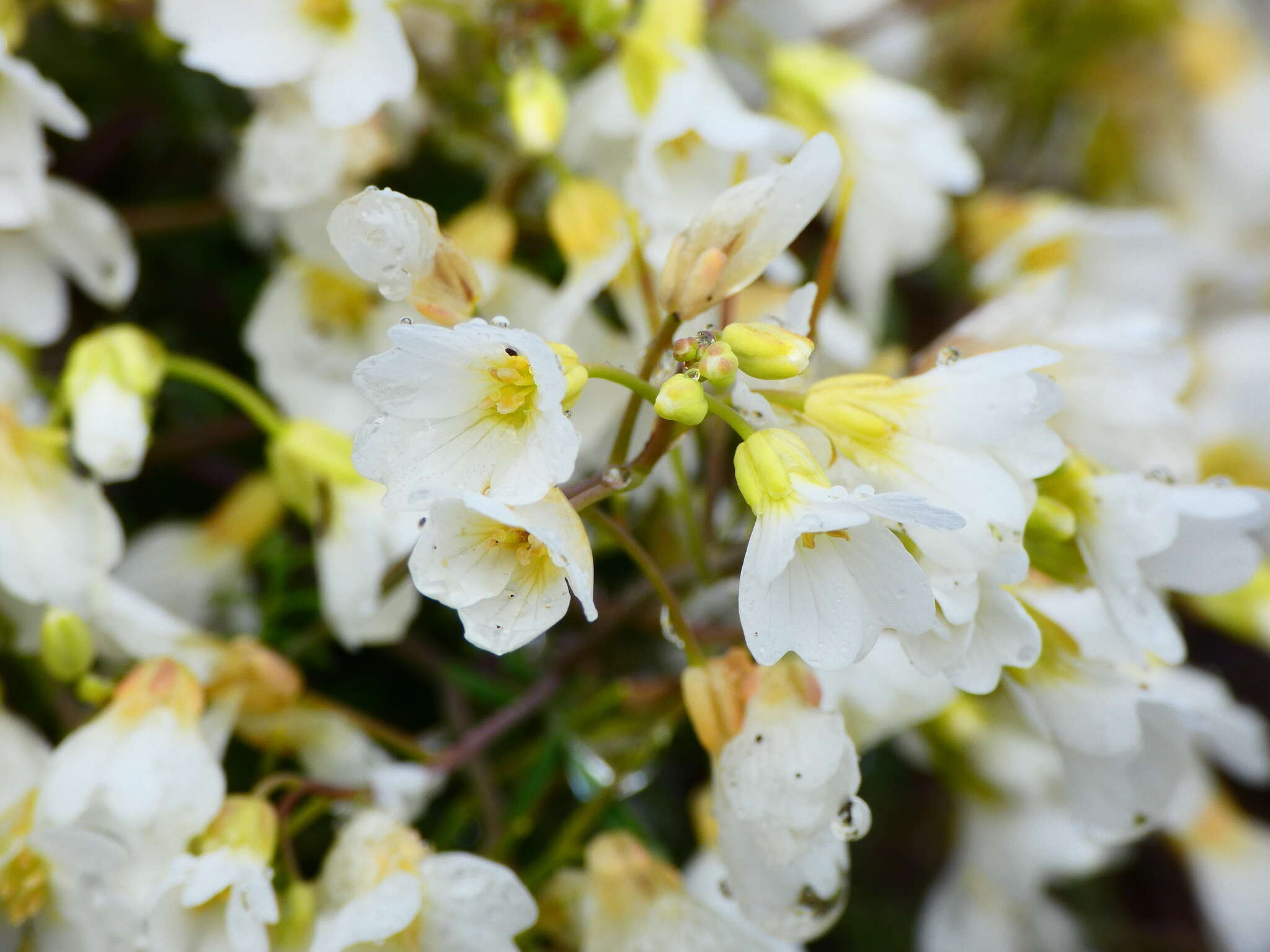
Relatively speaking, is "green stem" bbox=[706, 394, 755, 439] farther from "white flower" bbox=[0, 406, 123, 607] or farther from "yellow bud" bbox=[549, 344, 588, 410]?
"white flower" bbox=[0, 406, 123, 607]

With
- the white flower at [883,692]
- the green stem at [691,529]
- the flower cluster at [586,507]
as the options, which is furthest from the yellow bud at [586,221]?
the white flower at [883,692]

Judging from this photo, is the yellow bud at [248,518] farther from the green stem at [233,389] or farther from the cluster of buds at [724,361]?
the cluster of buds at [724,361]

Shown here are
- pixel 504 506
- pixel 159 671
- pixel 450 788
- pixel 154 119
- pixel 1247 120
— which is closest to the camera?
pixel 504 506

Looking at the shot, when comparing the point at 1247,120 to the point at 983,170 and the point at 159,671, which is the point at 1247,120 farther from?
the point at 159,671

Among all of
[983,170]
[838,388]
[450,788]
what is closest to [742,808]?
[838,388]

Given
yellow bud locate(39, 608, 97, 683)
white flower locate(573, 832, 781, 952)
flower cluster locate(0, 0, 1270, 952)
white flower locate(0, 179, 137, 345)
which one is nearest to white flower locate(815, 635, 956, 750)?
flower cluster locate(0, 0, 1270, 952)

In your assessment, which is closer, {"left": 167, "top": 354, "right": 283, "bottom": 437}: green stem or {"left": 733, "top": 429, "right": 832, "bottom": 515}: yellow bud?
{"left": 733, "top": 429, "right": 832, "bottom": 515}: yellow bud
